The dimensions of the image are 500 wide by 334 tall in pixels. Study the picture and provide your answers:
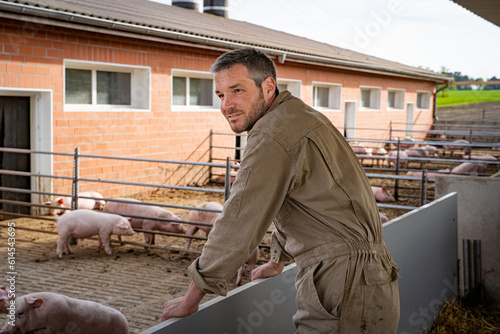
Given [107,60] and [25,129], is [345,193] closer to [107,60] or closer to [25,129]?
[25,129]

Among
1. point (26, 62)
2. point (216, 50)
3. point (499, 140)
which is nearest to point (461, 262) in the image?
point (26, 62)

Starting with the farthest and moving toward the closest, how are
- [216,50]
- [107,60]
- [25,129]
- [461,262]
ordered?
[216,50]
[107,60]
[25,129]
[461,262]

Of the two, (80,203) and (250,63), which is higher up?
(250,63)

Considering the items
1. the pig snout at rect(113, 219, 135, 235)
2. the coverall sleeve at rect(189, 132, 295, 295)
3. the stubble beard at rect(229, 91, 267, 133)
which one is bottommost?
the pig snout at rect(113, 219, 135, 235)

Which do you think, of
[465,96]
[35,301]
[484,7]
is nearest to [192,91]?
[484,7]

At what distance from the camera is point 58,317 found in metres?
3.33

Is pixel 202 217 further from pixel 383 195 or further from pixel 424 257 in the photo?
pixel 383 195

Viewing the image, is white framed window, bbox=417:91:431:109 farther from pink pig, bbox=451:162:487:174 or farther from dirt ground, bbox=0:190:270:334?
dirt ground, bbox=0:190:270:334

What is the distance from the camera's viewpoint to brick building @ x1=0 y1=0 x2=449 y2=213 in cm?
823

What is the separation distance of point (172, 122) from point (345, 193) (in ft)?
31.6

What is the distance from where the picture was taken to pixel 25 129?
869 centimetres

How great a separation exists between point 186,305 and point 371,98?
1906cm

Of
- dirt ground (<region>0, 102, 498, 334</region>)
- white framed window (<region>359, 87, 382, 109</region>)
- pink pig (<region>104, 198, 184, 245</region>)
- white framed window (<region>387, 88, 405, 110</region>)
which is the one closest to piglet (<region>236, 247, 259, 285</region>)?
dirt ground (<region>0, 102, 498, 334</region>)

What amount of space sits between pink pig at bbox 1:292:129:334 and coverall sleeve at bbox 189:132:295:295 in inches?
68.4
